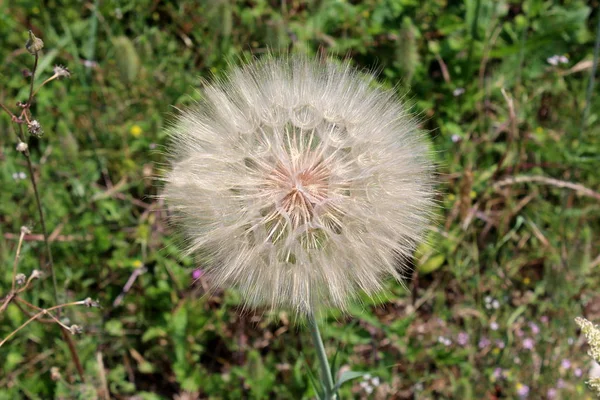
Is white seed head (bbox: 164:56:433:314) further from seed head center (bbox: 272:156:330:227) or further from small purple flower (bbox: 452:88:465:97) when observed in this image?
small purple flower (bbox: 452:88:465:97)

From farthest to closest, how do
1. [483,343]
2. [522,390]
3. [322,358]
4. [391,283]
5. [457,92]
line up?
1. [457,92]
2. [391,283]
3. [483,343]
4. [522,390]
5. [322,358]

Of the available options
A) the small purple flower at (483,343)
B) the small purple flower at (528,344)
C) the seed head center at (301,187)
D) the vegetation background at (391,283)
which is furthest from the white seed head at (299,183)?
the small purple flower at (528,344)

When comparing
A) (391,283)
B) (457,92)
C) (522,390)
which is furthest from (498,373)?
(457,92)

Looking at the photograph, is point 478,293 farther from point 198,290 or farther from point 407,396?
point 198,290

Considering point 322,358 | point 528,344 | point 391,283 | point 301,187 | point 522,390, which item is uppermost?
point 301,187

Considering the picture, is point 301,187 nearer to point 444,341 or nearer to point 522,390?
point 444,341

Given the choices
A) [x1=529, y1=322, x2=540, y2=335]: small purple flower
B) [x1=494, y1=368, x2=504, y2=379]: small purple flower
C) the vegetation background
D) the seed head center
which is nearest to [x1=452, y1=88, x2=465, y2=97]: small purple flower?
the vegetation background

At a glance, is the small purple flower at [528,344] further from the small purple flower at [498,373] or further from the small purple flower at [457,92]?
the small purple flower at [457,92]

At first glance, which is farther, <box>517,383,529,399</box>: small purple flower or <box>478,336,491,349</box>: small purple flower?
<box>478,336,491,349</box>: small purple flower
